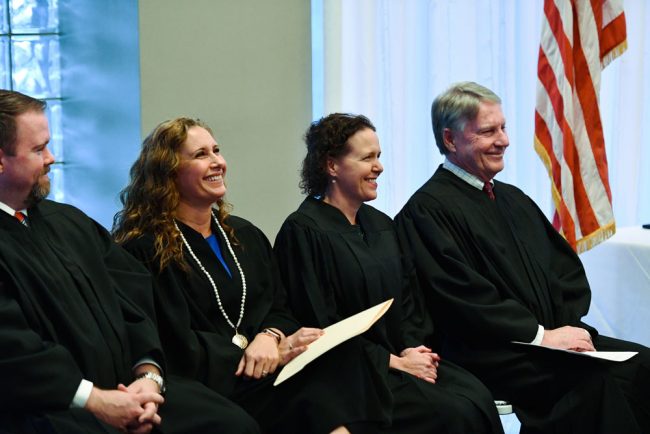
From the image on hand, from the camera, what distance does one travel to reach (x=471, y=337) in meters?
3.85

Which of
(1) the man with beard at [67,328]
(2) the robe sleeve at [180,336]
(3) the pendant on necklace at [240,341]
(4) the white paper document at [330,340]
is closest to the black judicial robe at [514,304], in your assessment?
(4) the white paper document at [330,340]

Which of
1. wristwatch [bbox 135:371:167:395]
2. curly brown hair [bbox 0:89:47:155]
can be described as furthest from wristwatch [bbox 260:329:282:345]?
curly brown hair [bbox 0:89:47:155]

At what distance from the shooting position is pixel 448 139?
4.16 meters

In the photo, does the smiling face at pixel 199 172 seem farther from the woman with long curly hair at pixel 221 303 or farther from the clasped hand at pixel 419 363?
the clasped hand at pixel 419 363

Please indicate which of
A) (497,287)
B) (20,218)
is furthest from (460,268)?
(20,218)

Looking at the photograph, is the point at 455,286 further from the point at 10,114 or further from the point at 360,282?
the point at 10,114

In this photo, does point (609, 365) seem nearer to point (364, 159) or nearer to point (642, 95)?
point (364, 159)

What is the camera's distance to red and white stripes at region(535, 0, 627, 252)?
16.1ft

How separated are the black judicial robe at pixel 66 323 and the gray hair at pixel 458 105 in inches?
61.9

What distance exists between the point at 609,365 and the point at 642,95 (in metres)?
2.73

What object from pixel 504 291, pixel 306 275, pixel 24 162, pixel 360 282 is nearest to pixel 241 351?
pixel 306 275

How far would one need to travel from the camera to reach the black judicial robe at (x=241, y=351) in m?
3.19

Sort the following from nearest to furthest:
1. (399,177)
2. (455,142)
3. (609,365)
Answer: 1. (609,365)
2. (455,142)
3. (399,177)

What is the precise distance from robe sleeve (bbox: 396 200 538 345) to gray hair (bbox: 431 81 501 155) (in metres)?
0.39
